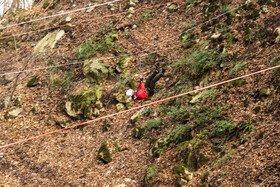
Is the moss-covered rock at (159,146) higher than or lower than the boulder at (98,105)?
lower

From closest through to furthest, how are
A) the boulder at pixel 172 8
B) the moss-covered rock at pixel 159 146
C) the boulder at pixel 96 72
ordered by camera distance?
the moss-covered rock at pixel 159 146
the boulder at pixel 96 72
the boulder at pixel 172 8

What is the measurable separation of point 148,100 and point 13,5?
10664mm

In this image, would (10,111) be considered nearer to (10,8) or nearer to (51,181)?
(51,181)

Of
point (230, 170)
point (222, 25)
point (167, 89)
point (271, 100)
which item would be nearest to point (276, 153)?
point (230, 170)

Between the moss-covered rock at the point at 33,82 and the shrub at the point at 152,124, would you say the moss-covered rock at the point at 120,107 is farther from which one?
the moss-covered rock at the point at 33,82

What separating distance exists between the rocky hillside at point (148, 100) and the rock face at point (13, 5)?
330cm

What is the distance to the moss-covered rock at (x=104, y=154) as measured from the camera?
258 inches

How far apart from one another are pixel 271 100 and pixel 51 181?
5.53 metres

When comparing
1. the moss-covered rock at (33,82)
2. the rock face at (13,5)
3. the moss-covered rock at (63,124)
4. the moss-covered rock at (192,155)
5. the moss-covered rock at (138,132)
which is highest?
the rock face at (13,5)

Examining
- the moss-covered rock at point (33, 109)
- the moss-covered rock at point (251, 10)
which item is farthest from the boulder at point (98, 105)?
the moss-covered rock at point (251, 10)

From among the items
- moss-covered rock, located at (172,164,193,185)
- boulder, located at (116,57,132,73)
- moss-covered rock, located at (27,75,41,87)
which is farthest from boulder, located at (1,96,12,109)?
moss-covered rock, located at (172,164,193,185)

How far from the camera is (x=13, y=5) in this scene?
1378 cm

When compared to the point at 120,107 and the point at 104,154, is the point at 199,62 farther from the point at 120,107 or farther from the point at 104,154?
the point at 104,154

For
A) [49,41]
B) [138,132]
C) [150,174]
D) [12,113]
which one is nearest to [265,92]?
[150,174]
